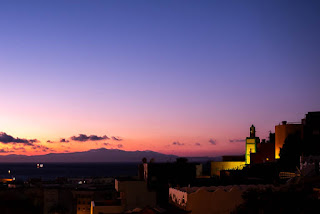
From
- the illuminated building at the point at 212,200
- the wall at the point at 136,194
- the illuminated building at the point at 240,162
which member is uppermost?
the illuminated building at the point at 240,162

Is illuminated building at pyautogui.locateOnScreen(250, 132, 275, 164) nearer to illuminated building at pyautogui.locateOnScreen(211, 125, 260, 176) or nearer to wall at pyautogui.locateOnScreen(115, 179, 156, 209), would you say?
illuminated building at pyautogui.locateOnScreen(211, 125, 260, 176)

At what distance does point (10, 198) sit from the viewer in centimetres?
6638

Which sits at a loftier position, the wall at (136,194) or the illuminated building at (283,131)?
the illuminated building at (283,131)

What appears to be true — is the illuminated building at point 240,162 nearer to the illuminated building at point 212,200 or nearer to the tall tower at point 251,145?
the tall tower at point 251,145

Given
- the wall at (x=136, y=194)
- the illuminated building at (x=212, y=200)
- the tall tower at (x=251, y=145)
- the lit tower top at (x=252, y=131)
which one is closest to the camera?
the illuminated building at (x=212, y=200)

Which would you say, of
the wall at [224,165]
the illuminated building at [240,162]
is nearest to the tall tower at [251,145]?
the illuminated building at [240,162]

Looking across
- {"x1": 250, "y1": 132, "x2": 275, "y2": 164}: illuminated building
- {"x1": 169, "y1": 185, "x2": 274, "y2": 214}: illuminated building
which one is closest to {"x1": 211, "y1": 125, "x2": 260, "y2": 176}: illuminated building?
{"x1": 250, "y1": 132, "x2": 275, "y2": 164}: illuminated building

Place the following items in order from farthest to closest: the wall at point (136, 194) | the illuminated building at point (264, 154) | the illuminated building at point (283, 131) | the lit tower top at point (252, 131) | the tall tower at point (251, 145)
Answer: the lit tower top at point (252, 131), the tall tower at point (251, 145), the illuminated building at point (264, 154), the illuminated building at point (283, 131), the wall at point (136, 194)

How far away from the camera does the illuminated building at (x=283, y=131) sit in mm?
56444

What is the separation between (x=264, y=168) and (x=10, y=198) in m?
36.8

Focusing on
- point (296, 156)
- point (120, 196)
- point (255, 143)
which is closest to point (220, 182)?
point (120, 196)

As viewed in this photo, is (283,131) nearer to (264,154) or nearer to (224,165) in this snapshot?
(264,154)

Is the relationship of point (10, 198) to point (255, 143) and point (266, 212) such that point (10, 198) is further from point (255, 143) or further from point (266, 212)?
point (266, 212)

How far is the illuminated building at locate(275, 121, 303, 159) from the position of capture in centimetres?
5644
